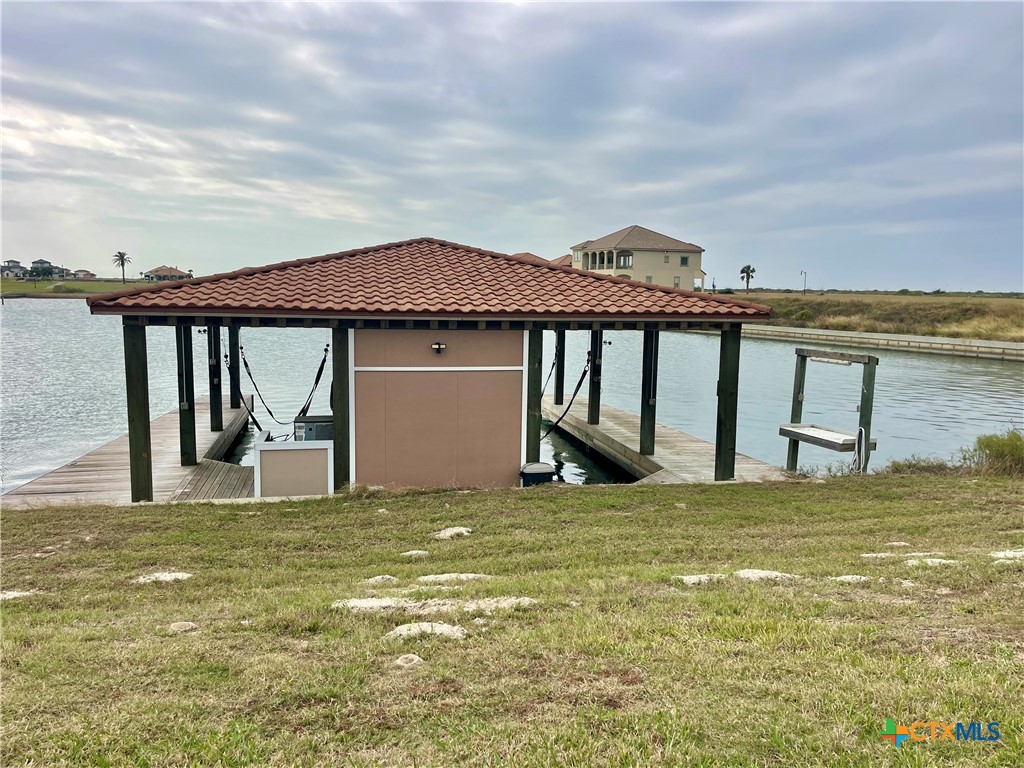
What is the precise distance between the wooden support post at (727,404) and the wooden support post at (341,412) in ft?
17.7

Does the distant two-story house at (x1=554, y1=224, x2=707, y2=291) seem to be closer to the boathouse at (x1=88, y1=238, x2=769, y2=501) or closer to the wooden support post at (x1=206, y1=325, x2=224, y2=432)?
the wooden support post at (x1=206, y1=325, x2=224, y2=432)

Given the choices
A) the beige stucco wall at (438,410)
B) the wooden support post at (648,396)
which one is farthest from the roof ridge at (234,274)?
the wooden support post at (648,396)

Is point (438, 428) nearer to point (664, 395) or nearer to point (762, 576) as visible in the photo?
point (762, 576)

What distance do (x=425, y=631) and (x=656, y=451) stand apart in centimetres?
1016

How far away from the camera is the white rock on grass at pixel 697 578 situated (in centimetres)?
493

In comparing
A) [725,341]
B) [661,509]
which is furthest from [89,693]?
[725,341]

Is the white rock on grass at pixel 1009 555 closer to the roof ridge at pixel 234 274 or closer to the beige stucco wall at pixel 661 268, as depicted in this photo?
the roof ridge at pixel 234 274

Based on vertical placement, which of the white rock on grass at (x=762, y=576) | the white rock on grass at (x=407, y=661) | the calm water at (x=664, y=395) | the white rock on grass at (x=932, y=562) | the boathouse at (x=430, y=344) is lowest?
the calm water at (x=664, y=395)

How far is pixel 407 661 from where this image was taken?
349 cm

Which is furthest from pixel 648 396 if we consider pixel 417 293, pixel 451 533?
pixel 451 533

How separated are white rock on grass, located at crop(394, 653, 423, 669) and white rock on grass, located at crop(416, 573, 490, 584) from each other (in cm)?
154

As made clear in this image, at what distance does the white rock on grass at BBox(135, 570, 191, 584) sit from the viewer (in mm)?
5336

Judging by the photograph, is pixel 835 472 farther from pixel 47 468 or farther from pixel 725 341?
pixel 47 468

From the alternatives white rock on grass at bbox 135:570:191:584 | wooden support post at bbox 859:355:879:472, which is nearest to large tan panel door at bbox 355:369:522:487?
white rock on grass at bbox 135:570:191:584
